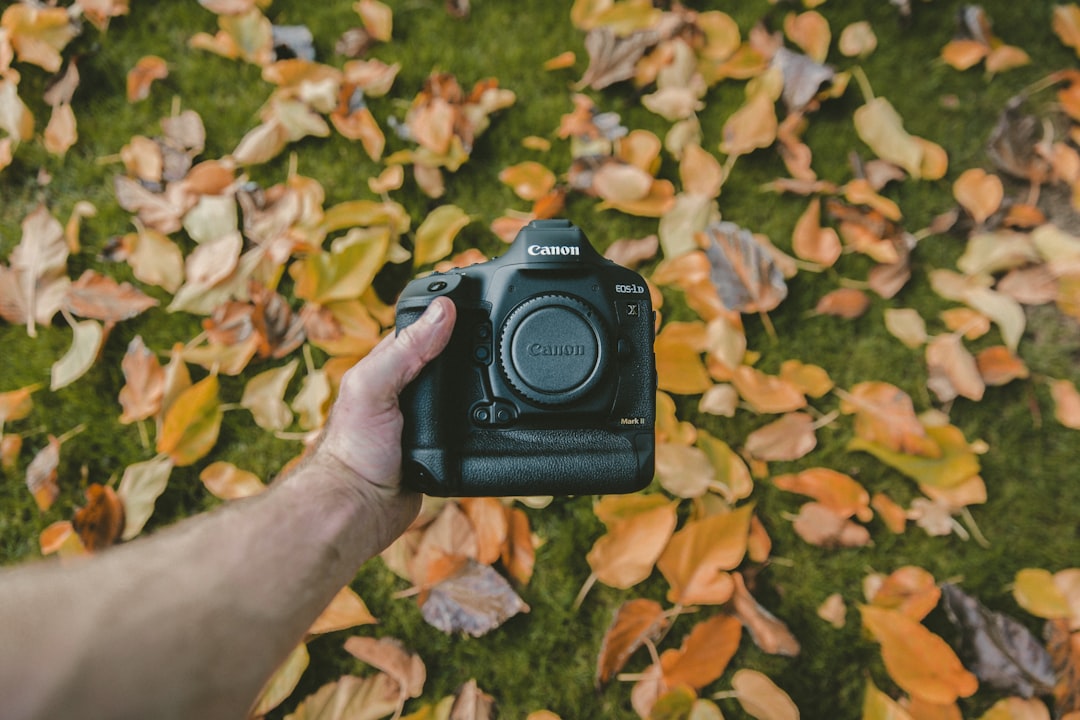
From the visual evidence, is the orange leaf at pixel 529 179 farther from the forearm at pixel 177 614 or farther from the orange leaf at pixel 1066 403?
the orange leaf at pixel 1066 403

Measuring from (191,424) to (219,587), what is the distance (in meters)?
0.71

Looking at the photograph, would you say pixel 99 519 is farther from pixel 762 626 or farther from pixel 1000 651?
pixel 1000 651

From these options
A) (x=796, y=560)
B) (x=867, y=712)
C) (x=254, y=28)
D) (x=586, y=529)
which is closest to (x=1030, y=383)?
(x=796, y=560)

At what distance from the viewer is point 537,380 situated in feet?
3.52

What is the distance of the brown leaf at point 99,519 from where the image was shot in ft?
4.76

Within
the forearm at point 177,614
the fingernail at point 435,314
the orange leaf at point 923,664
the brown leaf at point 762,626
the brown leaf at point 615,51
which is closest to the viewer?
the forearm at point 177,614

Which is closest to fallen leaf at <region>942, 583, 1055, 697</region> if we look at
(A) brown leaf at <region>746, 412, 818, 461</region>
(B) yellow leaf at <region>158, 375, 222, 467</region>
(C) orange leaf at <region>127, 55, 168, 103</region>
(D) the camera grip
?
(A) brown leaf at <region>746, 412, 818, 461</region>

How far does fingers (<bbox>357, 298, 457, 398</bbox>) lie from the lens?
1.04 m

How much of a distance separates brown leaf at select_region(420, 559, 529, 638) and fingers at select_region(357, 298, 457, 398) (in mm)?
499

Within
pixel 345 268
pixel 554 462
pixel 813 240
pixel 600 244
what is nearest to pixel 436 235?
pixel 345 268

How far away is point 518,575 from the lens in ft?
4.84

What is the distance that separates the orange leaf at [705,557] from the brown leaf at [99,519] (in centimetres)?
111

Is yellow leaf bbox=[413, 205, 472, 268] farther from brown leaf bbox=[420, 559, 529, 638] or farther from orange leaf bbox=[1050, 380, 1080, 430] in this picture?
orange leaf bbox=[1050, 380, 1080, 430]

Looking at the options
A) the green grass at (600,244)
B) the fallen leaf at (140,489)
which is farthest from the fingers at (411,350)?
the fallen leaf at (140,489)
